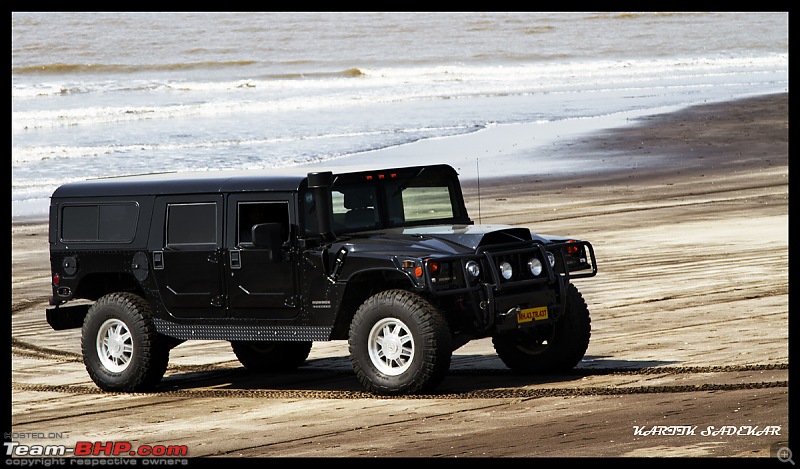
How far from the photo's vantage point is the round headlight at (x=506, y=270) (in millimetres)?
10266

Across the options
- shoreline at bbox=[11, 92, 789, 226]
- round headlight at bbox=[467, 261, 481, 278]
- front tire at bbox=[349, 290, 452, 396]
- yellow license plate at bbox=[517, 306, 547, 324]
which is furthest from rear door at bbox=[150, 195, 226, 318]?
shoreline at bbox=[11, 92, 789, 226]

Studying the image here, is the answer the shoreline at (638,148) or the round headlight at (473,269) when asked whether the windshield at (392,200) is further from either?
the shoreline at (638,148)

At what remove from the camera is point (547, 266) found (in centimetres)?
1052

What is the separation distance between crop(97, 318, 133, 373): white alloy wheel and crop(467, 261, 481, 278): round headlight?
2.97 meters

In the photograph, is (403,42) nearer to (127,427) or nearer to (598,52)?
(598,52)

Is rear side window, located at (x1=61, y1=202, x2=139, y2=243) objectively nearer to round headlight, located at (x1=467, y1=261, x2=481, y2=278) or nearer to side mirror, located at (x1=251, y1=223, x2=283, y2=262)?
side mirror, located at (x1=251, y1=223, x2=283, y2=262)

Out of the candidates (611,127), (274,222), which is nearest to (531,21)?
(611,127)

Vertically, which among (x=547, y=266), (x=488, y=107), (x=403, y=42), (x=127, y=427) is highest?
(x=403, y=42)

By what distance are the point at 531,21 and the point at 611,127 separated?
165 ft

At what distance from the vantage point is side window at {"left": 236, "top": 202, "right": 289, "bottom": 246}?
10727 mm

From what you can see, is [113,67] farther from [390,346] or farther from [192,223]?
[390,346]

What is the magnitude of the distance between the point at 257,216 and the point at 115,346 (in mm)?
1656

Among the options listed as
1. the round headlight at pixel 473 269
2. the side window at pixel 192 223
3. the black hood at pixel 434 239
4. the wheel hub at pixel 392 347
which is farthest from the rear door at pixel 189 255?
the round headlight at pixel 473 269
